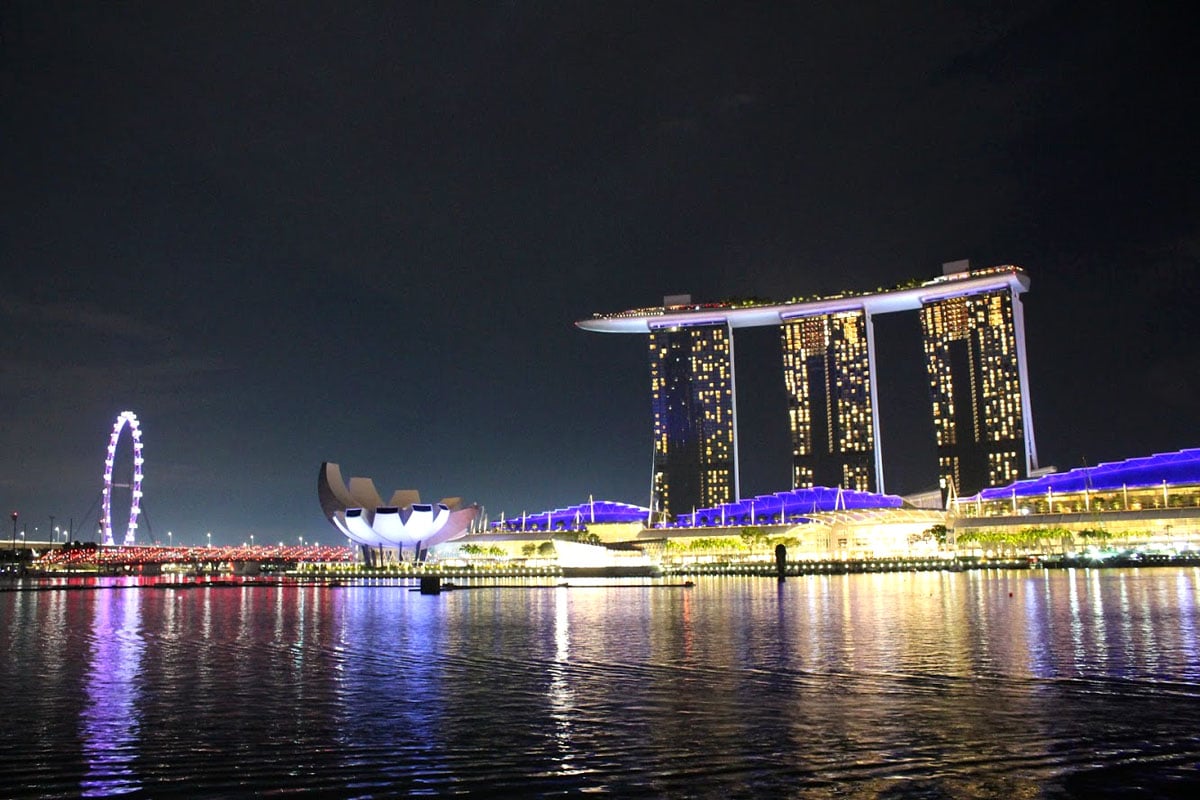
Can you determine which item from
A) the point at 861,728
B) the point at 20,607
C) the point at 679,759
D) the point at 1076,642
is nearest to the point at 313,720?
the point at 679,759

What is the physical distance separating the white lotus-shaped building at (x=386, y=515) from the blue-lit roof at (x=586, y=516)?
24585 millimetres

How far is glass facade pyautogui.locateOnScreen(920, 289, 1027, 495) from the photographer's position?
128125 mm

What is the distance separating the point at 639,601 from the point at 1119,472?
73.2m

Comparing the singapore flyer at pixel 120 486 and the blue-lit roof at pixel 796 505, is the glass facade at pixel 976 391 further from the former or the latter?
the singapore flyer at pixel 120 486

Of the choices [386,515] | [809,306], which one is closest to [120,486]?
[386,515]

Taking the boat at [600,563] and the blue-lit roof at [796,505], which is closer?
the boat at [600,563]

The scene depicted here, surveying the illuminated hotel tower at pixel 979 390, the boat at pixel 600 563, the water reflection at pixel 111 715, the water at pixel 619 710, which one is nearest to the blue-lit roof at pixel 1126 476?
the illuminated hotel tower at pixel 979 390

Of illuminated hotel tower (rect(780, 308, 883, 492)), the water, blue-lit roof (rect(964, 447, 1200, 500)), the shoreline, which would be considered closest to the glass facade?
illuminated hotel tower (rect(780, 308, 883, 492))

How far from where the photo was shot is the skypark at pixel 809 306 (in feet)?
438

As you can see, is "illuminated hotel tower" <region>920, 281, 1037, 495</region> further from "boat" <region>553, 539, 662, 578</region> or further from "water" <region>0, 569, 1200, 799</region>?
"water" <region>0, 569, 1200, 799</region>

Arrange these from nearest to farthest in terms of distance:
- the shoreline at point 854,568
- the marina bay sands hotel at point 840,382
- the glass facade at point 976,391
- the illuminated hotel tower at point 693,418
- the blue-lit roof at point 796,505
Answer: the shoreline at point 854,568 → the blue-lit roof at point 796,505 → the glass facade at point 976,391 → the marina bay sands hotel at point 840,382 → the illuminated hotel tower at point 693,418

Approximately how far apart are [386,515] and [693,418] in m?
71.6

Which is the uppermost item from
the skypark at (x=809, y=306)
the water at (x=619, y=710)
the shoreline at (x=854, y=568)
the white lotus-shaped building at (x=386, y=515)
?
the skypark at (x=809, y=306)

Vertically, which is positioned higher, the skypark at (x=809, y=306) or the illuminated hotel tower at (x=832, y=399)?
the skypark at (x=809, y=306)
